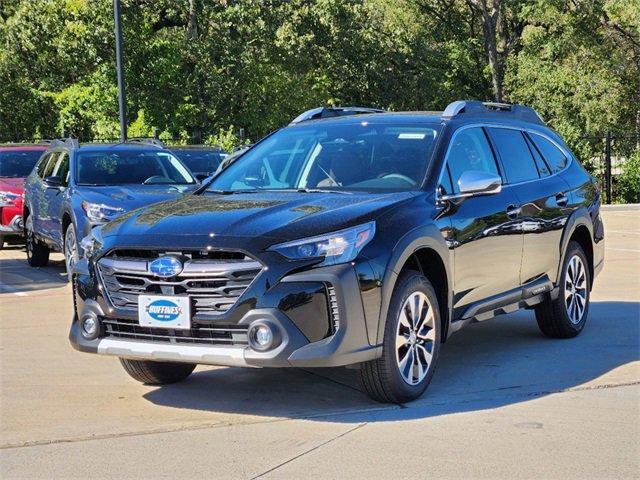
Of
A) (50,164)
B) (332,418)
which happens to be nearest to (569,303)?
(332,418)

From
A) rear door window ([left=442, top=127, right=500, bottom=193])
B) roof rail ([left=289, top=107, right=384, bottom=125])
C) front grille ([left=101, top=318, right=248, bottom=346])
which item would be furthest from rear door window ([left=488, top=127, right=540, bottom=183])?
front grille ([left=101, top=318, right=248, bottom=346])

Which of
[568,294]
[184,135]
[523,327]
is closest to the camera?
[568,294]

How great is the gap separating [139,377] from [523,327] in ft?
11.9

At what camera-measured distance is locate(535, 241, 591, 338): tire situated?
8414 millimetres

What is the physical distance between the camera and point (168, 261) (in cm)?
599

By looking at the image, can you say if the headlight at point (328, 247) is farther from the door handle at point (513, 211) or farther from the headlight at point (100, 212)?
the headlight at point (100, 212)

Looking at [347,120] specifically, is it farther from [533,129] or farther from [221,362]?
[221,362]

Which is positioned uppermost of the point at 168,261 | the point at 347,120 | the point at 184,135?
the point at 347,120

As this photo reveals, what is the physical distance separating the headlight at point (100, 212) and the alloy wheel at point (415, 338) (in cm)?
605

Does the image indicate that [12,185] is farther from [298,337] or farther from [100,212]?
[298,337]

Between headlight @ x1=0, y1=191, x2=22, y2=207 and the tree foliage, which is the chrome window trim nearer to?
headlight @ x1=0, y1=191, x2=22, y2=207

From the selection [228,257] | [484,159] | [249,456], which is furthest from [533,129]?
[249,456]

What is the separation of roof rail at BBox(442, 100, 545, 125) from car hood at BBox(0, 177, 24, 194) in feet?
32.8

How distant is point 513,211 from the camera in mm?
7637
